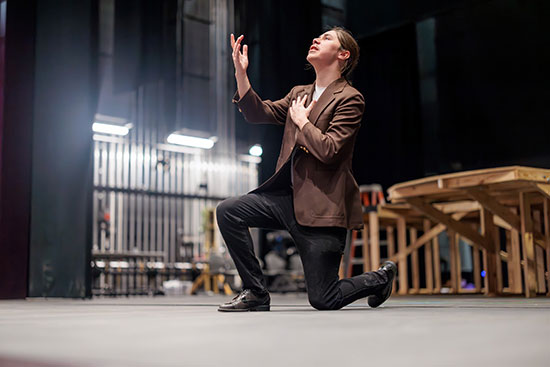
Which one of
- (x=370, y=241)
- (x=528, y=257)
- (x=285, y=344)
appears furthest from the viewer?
(x=370, y=241)

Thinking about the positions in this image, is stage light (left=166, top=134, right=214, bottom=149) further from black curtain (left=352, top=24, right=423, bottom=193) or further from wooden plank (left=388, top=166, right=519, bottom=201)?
wooden plank (left=388, top=166, right=519, bottom=201)

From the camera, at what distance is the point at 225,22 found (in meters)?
12.0

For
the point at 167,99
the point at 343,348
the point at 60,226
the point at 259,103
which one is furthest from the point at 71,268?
the point at 167,99

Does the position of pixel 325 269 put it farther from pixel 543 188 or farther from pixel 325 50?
pixel 543 188

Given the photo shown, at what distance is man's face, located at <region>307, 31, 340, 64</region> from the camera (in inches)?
103

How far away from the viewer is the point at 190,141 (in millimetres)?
11984

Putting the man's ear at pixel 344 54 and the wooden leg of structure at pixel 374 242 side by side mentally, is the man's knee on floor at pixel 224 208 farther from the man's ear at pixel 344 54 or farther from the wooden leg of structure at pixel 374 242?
the wooden leg of structure at pixel 374 242

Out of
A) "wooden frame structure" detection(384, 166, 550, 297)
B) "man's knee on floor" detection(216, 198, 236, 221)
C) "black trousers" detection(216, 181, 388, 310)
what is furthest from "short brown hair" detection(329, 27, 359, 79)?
"wooden frame structure" detection(384, 166, 550, 297)

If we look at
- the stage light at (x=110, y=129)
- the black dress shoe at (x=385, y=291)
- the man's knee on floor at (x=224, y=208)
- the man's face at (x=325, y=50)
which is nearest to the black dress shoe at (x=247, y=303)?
the man's knee on floor at (x=224, y=208)

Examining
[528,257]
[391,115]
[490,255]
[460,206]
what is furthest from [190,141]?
[528,257]

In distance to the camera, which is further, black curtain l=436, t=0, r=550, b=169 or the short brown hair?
black curtain l=436, t=0, r=550, b=169

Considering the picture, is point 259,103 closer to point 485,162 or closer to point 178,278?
point 485,162

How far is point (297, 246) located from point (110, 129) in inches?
361

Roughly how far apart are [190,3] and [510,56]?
267 inches
